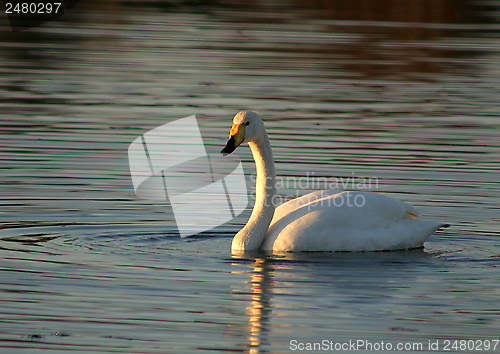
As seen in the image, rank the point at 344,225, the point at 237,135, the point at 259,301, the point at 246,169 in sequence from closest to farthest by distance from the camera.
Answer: the point at 259,301, the point at 237,135, the point at 344,225, the point at 246,169

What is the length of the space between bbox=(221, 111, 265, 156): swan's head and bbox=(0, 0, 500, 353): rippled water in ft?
3.96

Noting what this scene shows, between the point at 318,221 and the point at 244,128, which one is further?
the point at 318,221

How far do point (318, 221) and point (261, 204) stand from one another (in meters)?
0.69

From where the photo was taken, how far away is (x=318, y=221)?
453 inches

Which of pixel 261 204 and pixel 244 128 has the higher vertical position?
pixel 244 128

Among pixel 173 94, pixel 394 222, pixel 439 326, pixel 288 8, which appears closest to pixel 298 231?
pixel 394 222

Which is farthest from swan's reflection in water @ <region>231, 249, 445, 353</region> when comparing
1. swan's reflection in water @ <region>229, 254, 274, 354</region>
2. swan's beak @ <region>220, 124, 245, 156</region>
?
swan's beak @ <region>220, 124, 245, 156</region>

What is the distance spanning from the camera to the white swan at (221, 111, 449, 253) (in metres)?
11.5

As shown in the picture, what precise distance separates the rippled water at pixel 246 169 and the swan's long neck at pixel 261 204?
10.6 inches

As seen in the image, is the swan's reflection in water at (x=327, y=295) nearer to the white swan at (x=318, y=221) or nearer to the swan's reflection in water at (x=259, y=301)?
the swan's reflection in water at (x=259, y=301)

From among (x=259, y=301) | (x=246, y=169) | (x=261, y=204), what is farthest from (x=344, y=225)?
(x=246, y=169)

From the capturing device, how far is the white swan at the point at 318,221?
1148 centimetres

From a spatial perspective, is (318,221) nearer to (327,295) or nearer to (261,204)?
(261,204)

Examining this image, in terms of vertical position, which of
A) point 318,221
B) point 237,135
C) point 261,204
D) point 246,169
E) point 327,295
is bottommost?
point 327,295
